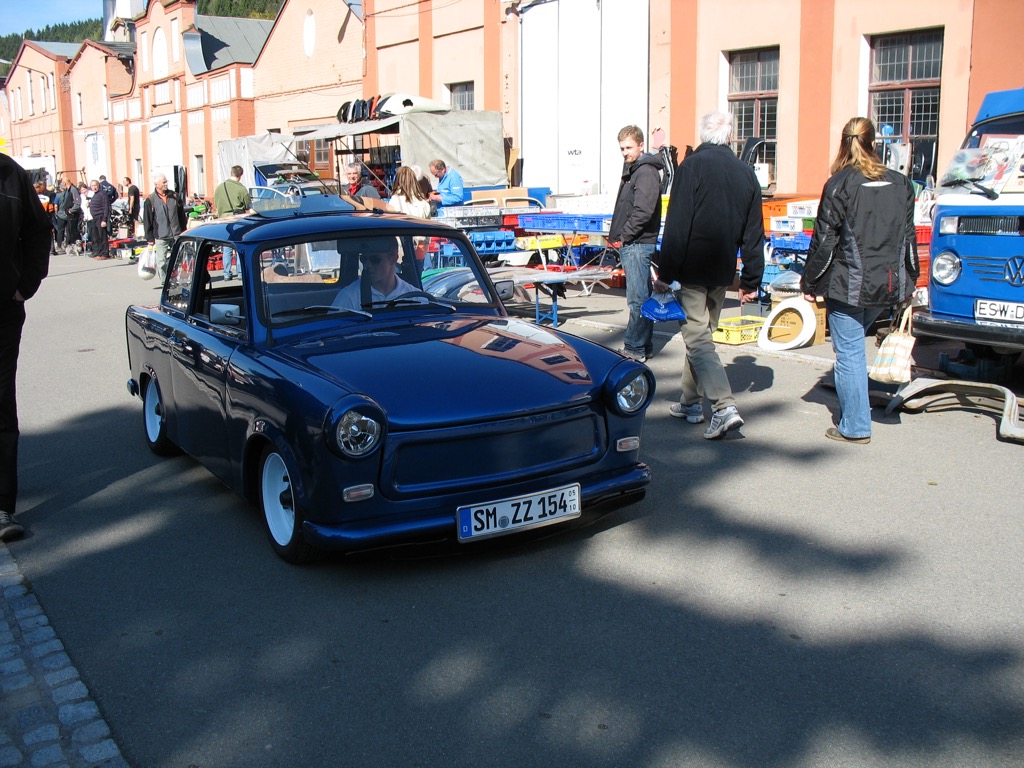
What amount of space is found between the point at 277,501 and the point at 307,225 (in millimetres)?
1599

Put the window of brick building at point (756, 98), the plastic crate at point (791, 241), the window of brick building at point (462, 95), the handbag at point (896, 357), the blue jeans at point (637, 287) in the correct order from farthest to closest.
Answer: the window of brick building at point (462, 95) → the window of brick building at point (756, 98) → the plastic crate at point (791, 241) → the blue jeans at point (637, 287) → the handbag at point (896, 357)

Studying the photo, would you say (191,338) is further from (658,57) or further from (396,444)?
(658,57)

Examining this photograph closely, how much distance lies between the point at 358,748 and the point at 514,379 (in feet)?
6.25

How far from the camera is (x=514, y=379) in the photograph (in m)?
4.65

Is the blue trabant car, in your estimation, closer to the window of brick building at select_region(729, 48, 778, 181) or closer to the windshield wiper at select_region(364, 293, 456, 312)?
the windshield wiper at select_region(364, 293, 456, 312)

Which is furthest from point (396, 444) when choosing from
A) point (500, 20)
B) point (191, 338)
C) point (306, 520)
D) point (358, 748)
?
point (500, 20)

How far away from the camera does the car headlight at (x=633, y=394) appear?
4.79 meters

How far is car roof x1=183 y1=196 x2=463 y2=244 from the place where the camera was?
216 inches

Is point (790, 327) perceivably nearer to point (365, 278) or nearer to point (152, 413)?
point (365, 278)

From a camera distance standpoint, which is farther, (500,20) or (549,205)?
(500,20)

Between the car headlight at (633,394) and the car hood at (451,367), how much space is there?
0.40 ft

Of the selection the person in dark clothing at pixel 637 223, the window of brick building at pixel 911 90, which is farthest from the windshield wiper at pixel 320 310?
the window of brick building at pixel 911 90

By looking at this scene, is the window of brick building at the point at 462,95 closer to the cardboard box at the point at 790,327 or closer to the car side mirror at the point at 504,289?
the cardboard box at the point at 790,327

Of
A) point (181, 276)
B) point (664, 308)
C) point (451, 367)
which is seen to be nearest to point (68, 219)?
point (181, 276)
